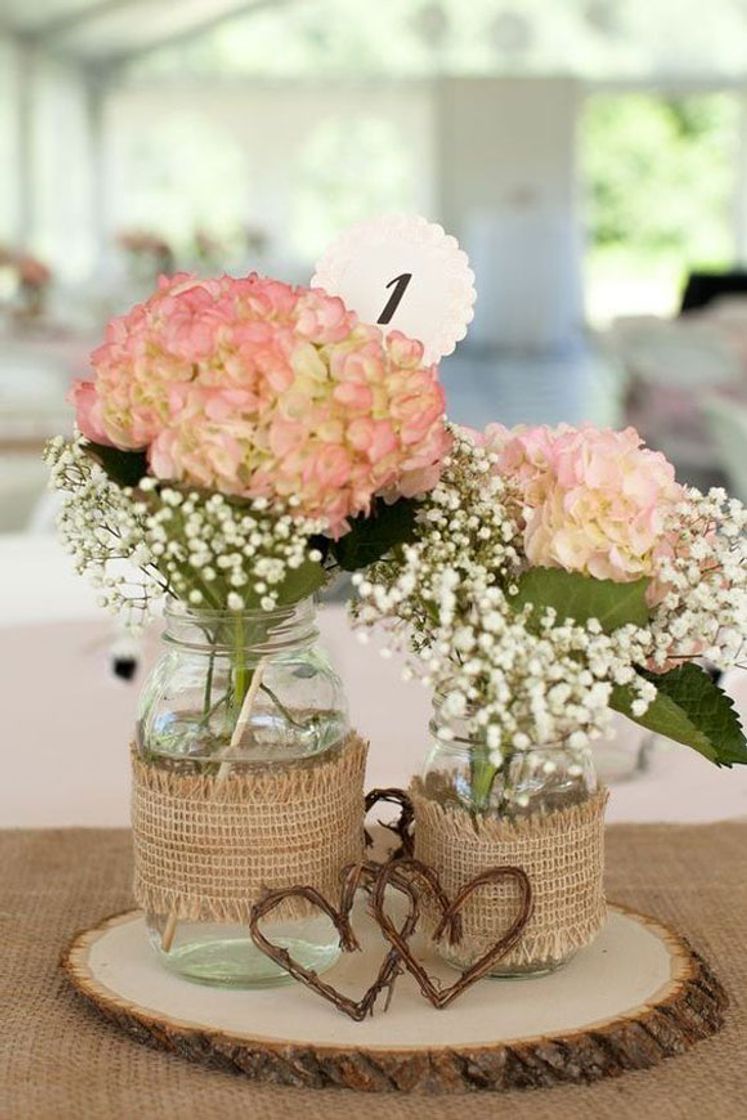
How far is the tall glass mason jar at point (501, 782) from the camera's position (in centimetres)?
85

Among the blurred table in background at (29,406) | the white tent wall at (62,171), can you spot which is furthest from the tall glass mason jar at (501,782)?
the white tent wall at (62,171)

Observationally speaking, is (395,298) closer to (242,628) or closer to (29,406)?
(242,628)

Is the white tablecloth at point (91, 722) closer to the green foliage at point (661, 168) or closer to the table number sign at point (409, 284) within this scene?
the table number sign at point (409, 284)

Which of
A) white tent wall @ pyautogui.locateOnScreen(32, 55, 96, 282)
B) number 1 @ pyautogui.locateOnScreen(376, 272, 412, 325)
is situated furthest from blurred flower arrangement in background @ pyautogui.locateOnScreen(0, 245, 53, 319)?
number 1 @ pyautogui.locateOnScreen(376, 272, 412, 325)

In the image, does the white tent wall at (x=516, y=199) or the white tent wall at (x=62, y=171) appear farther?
the white tent wall at (x=516, y=199)

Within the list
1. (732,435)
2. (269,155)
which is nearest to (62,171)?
(269,155)

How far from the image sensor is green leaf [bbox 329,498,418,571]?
0.82m

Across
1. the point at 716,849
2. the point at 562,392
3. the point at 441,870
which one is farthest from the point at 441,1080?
the point at 562,392

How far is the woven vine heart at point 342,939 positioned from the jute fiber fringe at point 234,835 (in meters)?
0.02

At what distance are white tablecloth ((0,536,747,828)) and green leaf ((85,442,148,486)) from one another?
0.22 m

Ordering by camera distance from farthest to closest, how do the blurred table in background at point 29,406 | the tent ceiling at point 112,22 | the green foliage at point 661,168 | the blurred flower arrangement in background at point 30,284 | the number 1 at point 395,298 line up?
the green foliage at point 661,168 → the tent ceiling at point 112,22 → the blurred flower arrangement in background at point 30,284 → the blurred table in background at point 29,406 → the number 1 at point 395,298

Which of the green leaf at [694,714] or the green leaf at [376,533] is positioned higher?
the green leaf at [376,533]

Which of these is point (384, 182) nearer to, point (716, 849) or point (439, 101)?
point (439, 101)

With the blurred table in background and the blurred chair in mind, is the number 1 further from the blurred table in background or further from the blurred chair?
the blurred chair
